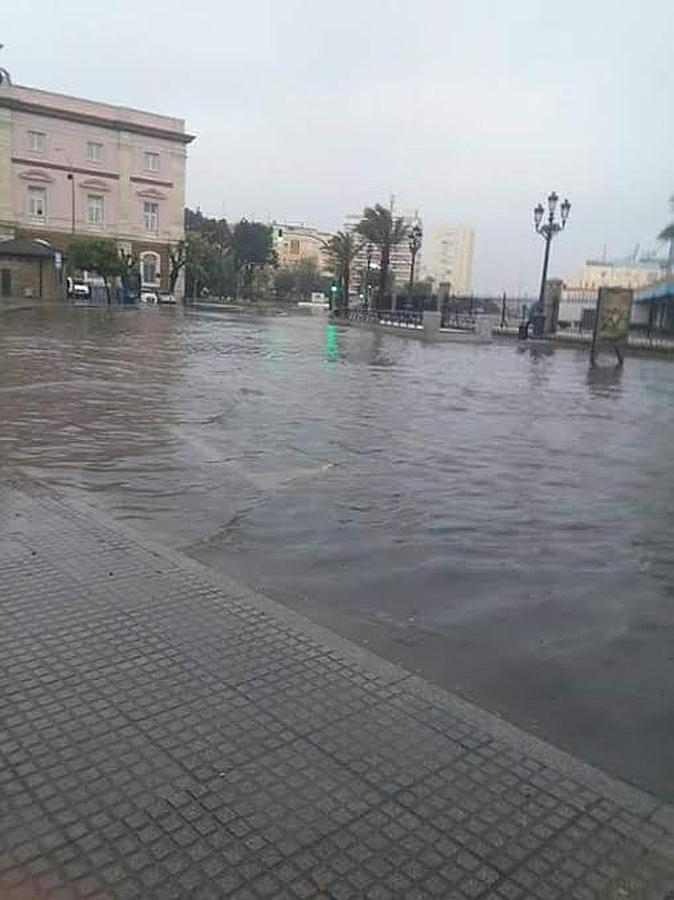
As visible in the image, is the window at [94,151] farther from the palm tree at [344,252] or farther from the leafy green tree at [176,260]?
the palm tree at [344,252]

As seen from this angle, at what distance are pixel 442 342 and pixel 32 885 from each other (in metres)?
35.3

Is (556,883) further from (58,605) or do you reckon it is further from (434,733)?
(58,605)

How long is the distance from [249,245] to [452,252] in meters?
60.2

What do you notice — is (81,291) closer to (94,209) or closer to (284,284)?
(94,209)

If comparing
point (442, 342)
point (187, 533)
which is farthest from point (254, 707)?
point (442, 342)

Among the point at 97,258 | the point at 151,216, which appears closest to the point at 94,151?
the point at 151,216

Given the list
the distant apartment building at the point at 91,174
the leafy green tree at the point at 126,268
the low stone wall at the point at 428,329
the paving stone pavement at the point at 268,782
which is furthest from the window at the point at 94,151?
the paving stone pavement at the point at 268,782

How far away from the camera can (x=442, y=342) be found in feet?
120

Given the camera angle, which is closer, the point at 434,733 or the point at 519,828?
the point at 519,828

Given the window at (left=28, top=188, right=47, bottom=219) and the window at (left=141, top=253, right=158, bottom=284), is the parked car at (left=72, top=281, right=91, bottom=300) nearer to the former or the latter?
the window at (left=28, top=188, right=47, bottom=219)

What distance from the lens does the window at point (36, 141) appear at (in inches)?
2751

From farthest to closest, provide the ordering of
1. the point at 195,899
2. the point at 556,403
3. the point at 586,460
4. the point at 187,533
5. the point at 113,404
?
the point at 556,403 < the point at 113,404 < the point at 586,460 < the point at 187,533 < the point at 195,899

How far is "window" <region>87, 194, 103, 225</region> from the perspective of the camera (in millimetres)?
74125

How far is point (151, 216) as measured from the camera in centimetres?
7700
